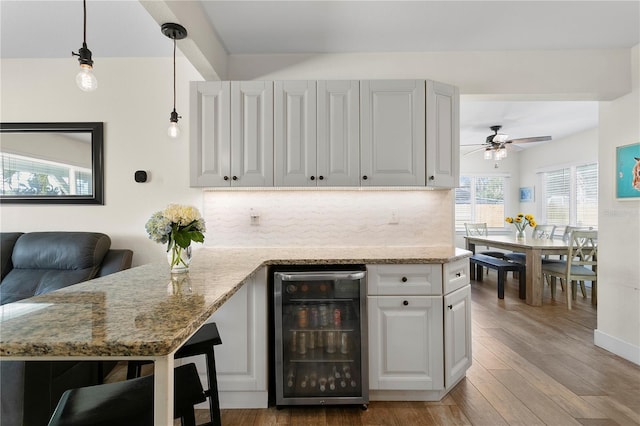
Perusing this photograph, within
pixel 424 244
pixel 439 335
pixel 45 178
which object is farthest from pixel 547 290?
pixel 45 178

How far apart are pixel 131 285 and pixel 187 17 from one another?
156 centimetres

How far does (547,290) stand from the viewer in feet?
15.6

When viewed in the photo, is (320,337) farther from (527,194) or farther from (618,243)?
(527,194)

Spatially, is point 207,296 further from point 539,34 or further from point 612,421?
point 539,34

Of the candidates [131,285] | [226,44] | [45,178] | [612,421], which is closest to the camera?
[131,285]

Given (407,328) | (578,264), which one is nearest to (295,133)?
(407,328)

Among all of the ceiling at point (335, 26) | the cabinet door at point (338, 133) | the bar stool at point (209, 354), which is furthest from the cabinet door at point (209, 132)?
the bar stool at point (209, 354)

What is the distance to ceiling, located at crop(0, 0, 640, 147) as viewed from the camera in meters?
2.00

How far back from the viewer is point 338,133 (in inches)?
91.6

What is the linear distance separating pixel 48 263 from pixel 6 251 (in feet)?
1.23

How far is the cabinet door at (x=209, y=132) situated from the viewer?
2.33 m

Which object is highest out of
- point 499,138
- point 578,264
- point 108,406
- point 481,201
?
point 499,138

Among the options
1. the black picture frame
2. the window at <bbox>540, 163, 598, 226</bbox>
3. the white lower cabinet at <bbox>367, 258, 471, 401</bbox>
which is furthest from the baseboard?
the black picture frame

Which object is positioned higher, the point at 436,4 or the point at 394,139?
the point at 436,4
